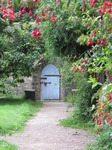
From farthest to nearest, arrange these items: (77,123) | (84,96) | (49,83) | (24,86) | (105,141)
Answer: (24,86)
(49,83)
(84,96)
(77,123)
(105,141)

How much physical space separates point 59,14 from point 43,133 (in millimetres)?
3127

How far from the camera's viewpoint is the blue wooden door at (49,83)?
20.6 metres

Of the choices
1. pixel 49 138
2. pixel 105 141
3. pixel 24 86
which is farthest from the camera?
pixel 24 86

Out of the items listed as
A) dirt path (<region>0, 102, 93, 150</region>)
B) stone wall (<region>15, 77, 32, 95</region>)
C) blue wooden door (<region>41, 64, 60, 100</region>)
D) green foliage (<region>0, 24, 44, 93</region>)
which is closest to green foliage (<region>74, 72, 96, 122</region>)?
dirt path (<region>0, 102, 93, 150</region>)

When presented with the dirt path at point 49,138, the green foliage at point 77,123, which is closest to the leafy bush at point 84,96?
the green foliage at point 77,123

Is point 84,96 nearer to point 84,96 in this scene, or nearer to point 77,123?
point 84,96

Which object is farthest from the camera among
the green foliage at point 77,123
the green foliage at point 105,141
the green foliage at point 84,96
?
the green foliage at point 84,96

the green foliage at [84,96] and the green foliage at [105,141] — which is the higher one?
the green foliage at [84,96]

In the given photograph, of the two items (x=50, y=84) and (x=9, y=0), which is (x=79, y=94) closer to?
(x=9, y=0)

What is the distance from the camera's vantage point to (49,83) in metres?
20.7

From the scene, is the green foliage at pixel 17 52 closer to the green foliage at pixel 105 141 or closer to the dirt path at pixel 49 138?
the dirt path at pixel 49 138

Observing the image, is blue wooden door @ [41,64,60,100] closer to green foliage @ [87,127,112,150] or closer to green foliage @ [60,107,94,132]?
green foliage @ [60,107,94,132]

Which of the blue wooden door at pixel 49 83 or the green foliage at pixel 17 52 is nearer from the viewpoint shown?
the green foliage at pixel 17 52

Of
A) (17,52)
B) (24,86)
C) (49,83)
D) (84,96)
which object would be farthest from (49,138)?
(24,86)
